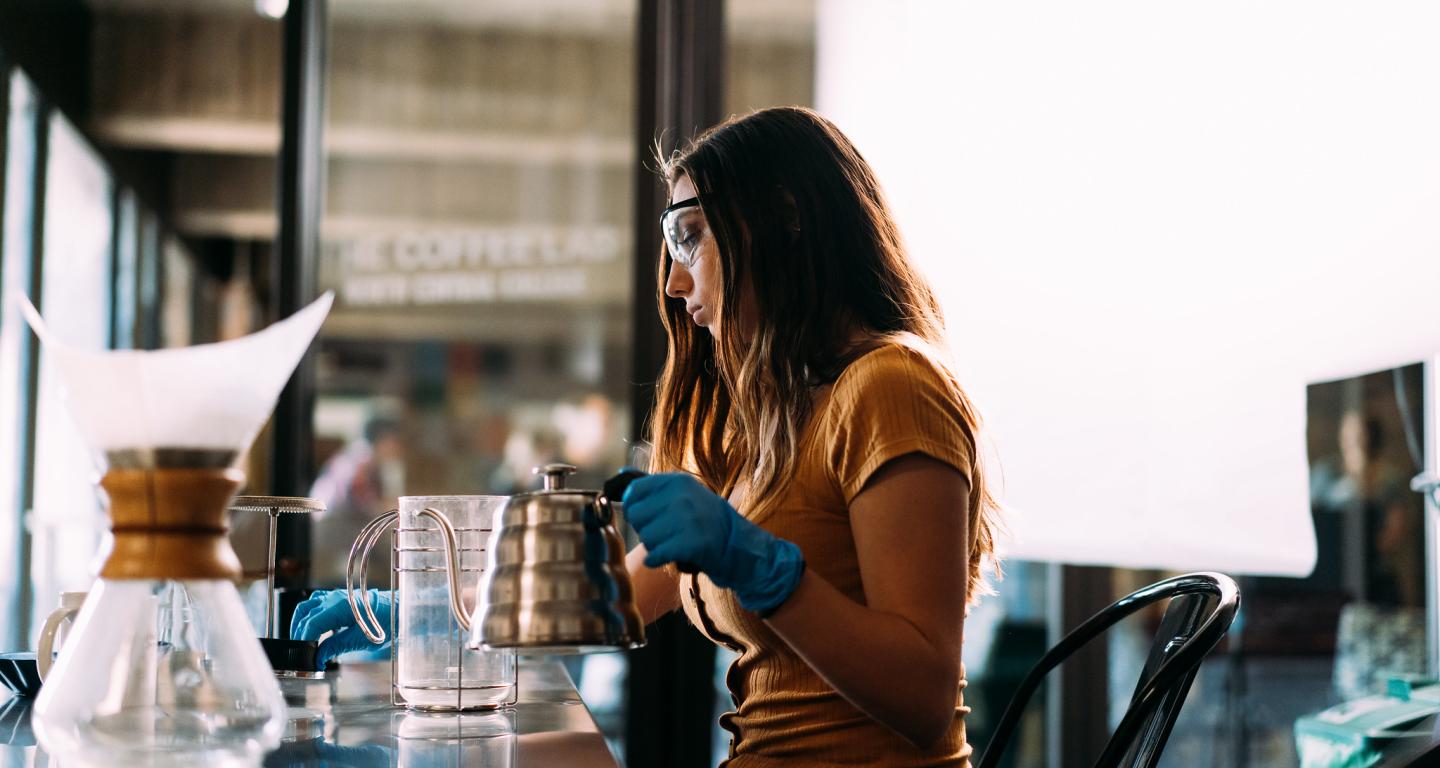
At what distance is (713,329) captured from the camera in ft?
5.09

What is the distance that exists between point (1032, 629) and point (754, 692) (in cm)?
164

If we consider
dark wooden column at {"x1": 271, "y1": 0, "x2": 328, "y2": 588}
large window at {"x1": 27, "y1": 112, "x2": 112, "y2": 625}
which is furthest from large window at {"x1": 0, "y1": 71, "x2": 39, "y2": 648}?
dark wooden column at {"x1": 271, "y1": 0, "x2": 328, "y2": 588}

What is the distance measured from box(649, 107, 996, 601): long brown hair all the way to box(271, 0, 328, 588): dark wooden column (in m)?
2.10

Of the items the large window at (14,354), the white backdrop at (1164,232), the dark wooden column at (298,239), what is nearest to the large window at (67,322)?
the large window at (14,354)

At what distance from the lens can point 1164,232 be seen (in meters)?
2.30

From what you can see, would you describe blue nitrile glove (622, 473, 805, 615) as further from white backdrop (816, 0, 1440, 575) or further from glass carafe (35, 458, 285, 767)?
white backdrop (816, 0, 1440, 575)

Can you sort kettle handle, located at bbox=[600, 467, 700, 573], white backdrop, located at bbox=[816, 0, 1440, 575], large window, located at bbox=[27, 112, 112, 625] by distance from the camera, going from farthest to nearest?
large window, located at bbox=[27, 112, 112, 625]
white backdrop, located at bbox=[816, 0, 1440, 575]
kettle handle, located at bbox=[600, 467, 700, 573]

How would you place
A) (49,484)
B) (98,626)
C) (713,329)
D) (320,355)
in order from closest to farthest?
(98,626) → (713,329) → (49,484) → (320,355)

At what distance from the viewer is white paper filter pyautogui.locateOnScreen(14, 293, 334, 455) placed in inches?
32.2

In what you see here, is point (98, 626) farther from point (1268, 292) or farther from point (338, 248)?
point (338, 248)

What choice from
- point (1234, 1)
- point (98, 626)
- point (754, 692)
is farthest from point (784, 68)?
point (98, 626)

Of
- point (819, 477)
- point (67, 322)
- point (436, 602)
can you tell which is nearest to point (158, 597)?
point (436, 602)

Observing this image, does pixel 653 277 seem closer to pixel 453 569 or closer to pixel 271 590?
pixel 271 590

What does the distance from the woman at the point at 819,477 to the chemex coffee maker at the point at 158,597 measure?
16.4 inches
